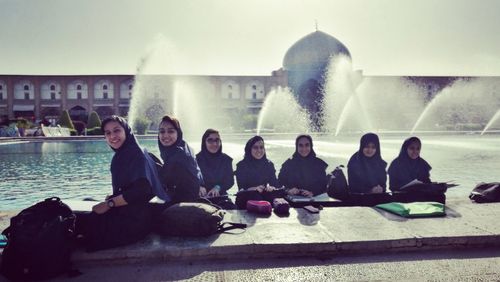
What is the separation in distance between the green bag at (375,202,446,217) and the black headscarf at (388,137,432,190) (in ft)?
3.10

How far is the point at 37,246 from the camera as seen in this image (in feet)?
7.61

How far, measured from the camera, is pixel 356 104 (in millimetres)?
27578

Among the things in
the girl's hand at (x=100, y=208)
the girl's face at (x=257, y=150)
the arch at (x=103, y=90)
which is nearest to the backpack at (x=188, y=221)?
the girl's hand at (x=100, y=208)

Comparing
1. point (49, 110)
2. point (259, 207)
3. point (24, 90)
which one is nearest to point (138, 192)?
point (259, 207)

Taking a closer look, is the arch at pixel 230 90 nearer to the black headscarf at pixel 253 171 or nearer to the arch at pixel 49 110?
the arch at pixel 49 110

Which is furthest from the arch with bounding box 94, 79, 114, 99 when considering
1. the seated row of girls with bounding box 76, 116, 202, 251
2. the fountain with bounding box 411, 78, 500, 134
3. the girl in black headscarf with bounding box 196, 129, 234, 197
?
the seated row of girls with bounding box 76, 116, 202, 251

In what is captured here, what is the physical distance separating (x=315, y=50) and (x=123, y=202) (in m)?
28.3

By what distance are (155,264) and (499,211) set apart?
286 centimetres

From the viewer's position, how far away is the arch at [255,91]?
33.5 meters

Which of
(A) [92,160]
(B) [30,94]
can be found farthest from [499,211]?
(B) [30,94]

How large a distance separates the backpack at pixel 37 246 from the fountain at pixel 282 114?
20.1 m

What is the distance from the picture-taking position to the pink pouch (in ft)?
A: 11.4

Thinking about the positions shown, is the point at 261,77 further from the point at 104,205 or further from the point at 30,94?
the point at 104,205

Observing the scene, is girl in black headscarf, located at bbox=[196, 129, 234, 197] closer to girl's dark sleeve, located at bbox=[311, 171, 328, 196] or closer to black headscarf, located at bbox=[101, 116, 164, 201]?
girl's dark sleeve, located at bbox=[311, 171, 328, 196]
